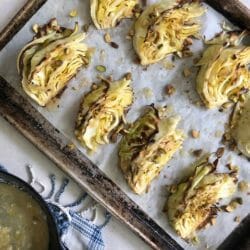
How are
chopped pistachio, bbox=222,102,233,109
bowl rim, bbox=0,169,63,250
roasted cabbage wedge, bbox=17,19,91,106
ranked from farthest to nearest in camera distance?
chopped pistachio, bbox=222,102,233,109 → roasted cabbage wedge, bbox=17,19,91,106 → bowl rim, bbox=0,169,63,250

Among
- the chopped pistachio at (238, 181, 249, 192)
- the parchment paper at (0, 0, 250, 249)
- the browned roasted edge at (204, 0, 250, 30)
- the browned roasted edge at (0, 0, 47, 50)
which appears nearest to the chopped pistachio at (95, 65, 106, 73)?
the parchment paper at (0, 0, 250, 249)

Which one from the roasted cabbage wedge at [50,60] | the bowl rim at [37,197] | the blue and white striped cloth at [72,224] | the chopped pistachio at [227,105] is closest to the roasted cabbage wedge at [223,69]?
the chopped pistachio at [227,105]

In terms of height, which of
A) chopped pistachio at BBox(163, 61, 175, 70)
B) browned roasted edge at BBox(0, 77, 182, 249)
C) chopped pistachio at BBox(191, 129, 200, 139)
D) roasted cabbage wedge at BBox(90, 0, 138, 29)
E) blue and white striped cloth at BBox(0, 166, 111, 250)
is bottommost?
blue and white striped cloth at BBox(0, 166, 111, 250)

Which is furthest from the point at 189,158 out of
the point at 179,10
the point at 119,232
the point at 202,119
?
the point at 179,10

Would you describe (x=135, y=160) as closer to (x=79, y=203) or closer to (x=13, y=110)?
(x=79, y=203)

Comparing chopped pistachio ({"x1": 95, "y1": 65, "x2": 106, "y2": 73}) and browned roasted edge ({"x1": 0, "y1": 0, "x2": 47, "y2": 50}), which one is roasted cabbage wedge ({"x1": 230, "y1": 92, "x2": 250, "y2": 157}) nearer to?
chopped pistachio ({"x1": 95, "y1": 65, "x2": 106, "y2": 73})

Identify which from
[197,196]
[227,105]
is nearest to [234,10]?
[227,105]

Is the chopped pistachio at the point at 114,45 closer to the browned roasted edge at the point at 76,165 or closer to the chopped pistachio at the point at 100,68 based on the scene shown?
the chopped pistachio at the point at 100,68
